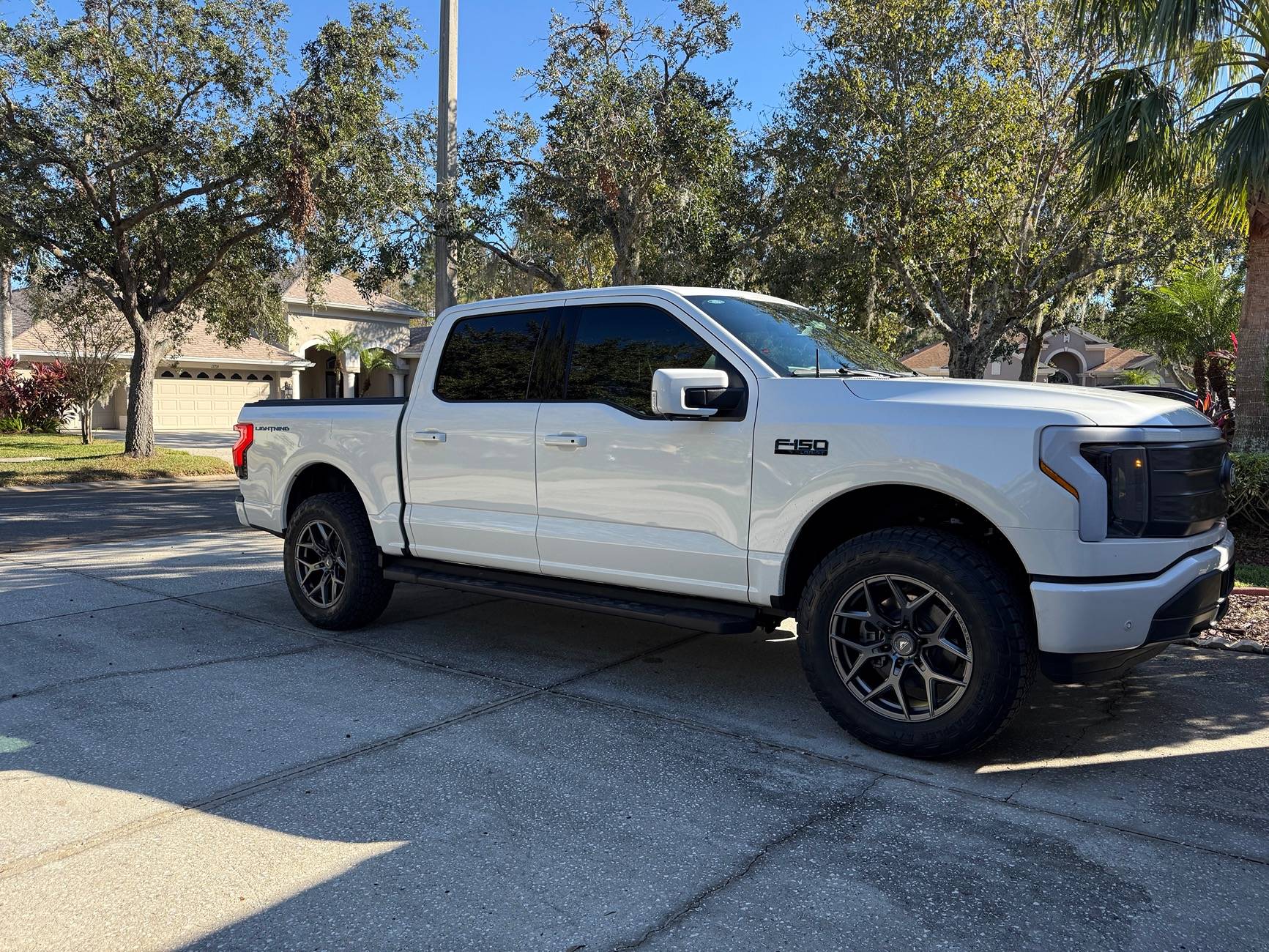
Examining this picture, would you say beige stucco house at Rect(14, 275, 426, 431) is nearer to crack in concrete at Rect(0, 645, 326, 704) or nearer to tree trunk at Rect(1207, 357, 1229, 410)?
tree trunk at Rect(1207, 357, 1229, 410)

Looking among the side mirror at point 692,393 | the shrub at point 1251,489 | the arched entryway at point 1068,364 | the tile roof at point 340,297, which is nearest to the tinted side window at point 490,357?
the side mirror at point 692,393

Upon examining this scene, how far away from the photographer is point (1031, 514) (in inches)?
156

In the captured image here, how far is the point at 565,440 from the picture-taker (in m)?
5.33

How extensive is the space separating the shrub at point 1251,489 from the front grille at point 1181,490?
5.66 m

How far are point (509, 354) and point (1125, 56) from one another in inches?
347

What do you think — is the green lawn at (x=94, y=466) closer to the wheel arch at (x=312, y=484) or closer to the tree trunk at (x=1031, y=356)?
the wheel arch at (x=312, y=484)

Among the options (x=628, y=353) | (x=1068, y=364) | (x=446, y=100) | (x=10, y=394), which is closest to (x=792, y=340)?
(x=628, y=353)

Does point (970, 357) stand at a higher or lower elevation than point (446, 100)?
lower

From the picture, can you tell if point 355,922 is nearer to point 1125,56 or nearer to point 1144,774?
point 1144,774

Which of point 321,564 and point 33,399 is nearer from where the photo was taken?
point 321,564

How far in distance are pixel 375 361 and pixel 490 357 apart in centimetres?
4045

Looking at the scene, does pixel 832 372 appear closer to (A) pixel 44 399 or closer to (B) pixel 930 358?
(A) pixel 44 399

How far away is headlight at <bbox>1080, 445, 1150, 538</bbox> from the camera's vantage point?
395 cm

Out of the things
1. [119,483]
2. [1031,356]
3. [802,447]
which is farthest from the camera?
[1031,356]
